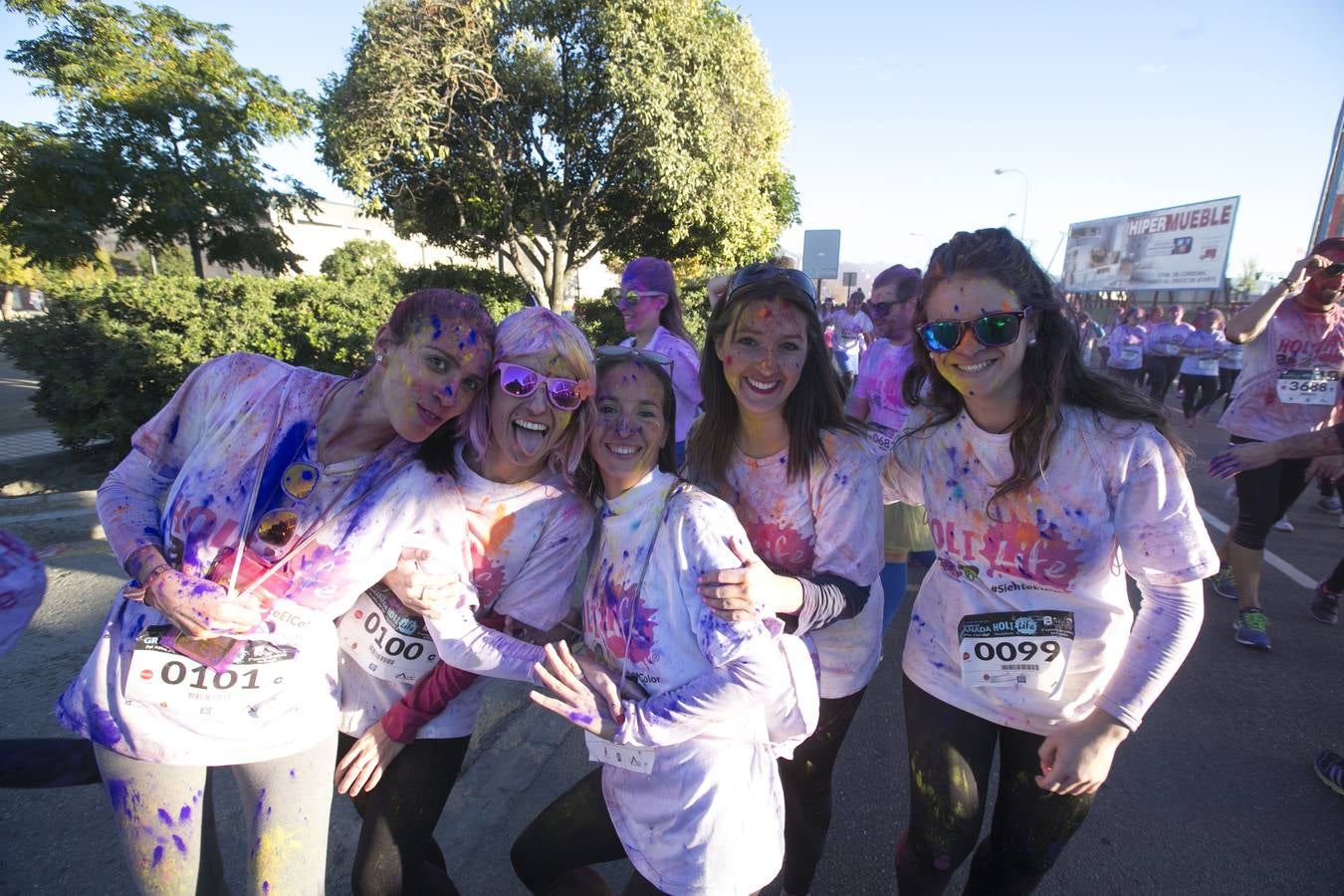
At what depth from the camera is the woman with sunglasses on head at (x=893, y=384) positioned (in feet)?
10.3

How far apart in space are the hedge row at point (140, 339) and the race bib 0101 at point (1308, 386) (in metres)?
7.63

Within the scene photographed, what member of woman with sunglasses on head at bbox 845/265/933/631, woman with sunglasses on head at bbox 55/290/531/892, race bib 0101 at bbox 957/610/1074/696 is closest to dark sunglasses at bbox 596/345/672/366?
woman with sunglasses on head at bbox 55/290/531/892

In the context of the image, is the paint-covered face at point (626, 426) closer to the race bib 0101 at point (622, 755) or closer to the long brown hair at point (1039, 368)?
the race bib 0101 at point (622, 755)

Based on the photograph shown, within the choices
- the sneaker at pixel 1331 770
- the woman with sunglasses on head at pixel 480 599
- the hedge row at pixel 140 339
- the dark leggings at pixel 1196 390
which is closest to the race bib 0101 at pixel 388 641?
the woman with sunglasses on head at pixel 480 599

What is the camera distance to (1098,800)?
2.76 meters

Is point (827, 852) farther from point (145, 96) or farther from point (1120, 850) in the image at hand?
point (145, 96)

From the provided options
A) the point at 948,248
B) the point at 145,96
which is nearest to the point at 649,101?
the point at 145,96

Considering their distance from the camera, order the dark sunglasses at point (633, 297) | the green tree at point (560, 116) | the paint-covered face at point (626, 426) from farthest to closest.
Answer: the green tree at point (560, 116)
the dark sunglasses at point (633, 297)
the paint-covered face at point (626, 426)

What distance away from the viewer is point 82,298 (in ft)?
18.6

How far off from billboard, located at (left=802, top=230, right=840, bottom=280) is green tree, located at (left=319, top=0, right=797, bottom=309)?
1.64m

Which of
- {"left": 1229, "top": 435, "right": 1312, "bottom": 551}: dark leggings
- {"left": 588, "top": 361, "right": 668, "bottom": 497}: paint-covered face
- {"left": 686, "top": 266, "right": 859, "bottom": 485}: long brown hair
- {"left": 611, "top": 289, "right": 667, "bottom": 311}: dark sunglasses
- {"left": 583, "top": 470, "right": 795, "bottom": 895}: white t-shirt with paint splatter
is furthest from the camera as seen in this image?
{"left": 611, "top": 289, "right": 667, "bottom": 311}: dark sunglasses

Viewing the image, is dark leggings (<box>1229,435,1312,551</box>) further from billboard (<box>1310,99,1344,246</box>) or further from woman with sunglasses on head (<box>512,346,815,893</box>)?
billboard (<box>1310,99,1344,246</box>)

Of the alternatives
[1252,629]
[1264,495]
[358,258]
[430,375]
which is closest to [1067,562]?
[430,375]

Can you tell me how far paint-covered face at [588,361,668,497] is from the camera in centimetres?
172
